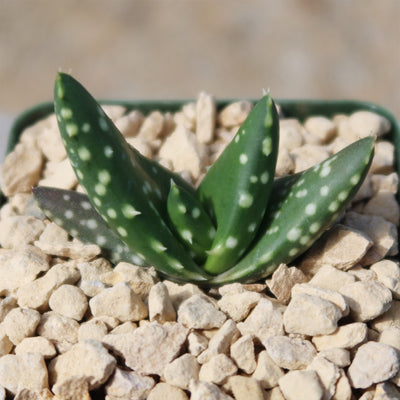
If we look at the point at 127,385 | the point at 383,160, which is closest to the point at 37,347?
the point at 127,385

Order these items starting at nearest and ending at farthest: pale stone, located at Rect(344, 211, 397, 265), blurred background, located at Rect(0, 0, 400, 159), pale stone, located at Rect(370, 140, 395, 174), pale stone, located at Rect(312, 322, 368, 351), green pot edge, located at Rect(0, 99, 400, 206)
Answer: pale stone, located at Rect(312, 322, 368, 351) → pale stone, located at Rect(344, 211, 397, 265) → pale stone, located at Rect(370, 140, 395, 174) → green pot edge, located at Rect(0, 99, 400, 206) → blurred background, located at Rect(0, 0, 400, 159)

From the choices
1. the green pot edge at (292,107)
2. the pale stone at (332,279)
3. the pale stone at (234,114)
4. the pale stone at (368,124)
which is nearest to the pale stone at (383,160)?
the pale stone at (368,124)

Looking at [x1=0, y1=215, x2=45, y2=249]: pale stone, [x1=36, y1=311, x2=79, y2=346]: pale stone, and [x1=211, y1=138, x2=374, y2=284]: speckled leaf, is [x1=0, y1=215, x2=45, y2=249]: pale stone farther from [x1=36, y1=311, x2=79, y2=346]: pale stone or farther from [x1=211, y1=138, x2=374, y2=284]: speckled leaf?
[x1=211, y1=138, x2=374, y2=284]: speckled leaf

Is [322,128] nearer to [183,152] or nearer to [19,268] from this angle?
[183,152]

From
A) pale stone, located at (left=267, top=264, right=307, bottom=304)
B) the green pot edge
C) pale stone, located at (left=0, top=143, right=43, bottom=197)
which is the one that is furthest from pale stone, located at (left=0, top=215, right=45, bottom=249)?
pale stone, located at (left=267, top=264, right=307, bottom=304)

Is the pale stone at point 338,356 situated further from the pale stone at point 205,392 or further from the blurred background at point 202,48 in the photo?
the blurred background at point 202,48

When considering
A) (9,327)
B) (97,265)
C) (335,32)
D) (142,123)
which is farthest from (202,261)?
(335,32)
